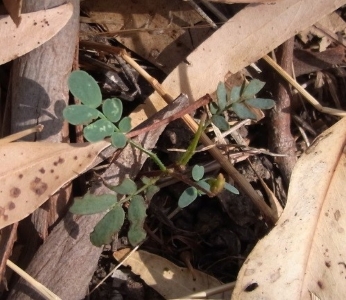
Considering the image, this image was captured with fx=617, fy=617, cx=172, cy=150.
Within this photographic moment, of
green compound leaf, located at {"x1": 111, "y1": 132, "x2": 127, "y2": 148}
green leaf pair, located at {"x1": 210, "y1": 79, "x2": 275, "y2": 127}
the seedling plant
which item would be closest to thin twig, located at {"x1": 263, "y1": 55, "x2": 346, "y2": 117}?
green leaf pair, located at {"x1": 210, "y1": 79, "x2": 275, "y2": 127}

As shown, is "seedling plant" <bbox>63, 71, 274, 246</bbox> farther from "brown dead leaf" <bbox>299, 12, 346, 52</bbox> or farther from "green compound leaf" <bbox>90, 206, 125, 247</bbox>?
"brown dead leaf" <bbox>299, 12, 346, 52</bbox>

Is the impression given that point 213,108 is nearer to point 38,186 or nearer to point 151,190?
point 151,190

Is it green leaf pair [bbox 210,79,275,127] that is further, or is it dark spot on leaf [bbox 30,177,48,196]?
green leaf pair [bbox 210,79,275,127]

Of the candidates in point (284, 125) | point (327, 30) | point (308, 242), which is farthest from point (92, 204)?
point (327, 30)

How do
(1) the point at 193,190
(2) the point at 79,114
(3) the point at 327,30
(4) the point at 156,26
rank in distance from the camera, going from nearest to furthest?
(2) the point at 79,114
(1) the point at 193,190
(4) the point at 156,26
(3) the point at 327,30

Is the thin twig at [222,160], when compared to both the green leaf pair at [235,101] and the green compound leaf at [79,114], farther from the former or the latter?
the green compound leaf at [79,114]

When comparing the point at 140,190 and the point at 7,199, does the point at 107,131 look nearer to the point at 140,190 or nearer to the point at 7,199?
the point at 140,190
